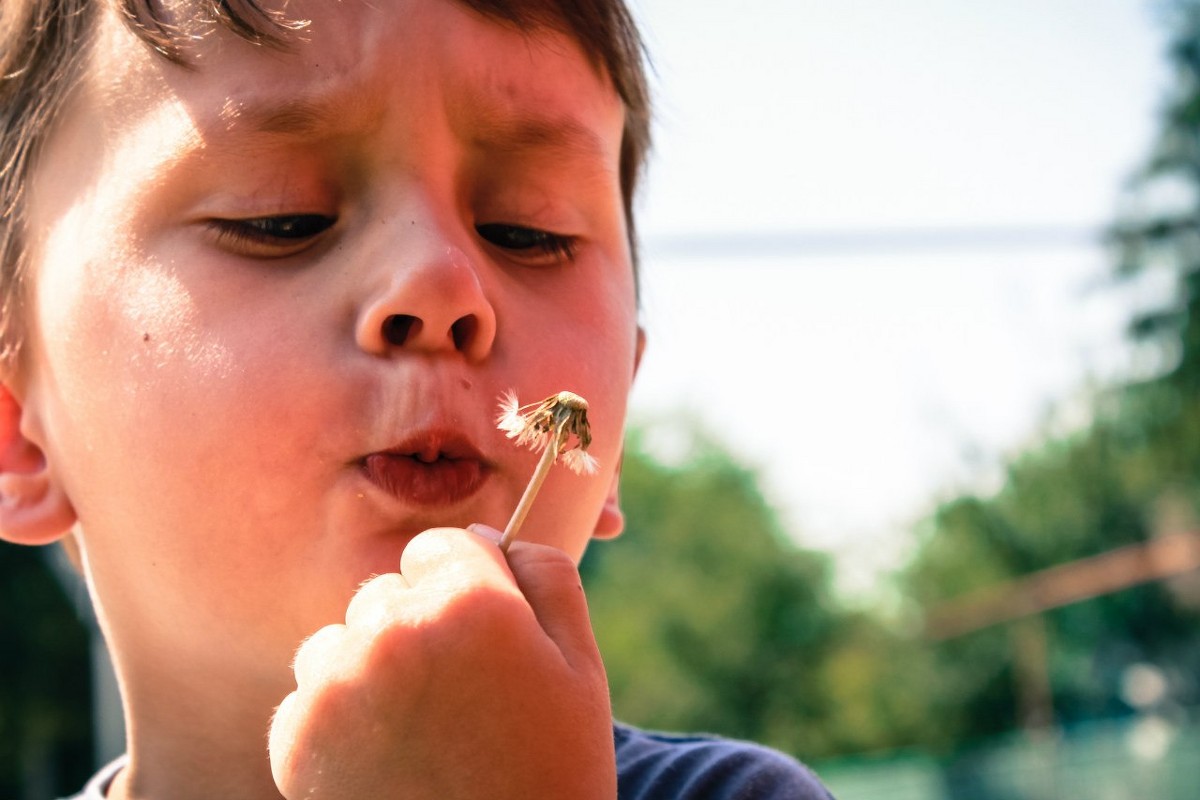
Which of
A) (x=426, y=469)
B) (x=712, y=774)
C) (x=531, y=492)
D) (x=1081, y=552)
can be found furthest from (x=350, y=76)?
(x=1081, y=552)

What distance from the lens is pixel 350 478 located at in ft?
3.22

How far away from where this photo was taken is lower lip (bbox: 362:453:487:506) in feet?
3.19

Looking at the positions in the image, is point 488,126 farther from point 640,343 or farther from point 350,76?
point 640,343

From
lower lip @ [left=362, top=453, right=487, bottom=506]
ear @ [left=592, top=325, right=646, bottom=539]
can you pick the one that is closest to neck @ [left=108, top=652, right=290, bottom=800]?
lower lip @ [left=362, top=453, right=487, bottom=506]

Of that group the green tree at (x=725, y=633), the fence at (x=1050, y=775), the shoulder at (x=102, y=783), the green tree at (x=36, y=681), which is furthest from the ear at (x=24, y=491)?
the green tree at (x=725, y=633)

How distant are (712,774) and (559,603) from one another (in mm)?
606

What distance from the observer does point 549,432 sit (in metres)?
0.89

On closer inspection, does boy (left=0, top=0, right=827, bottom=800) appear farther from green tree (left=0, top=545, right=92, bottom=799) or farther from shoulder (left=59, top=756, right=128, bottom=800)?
green tree (left=0, top=545, right=92, bottom=799)

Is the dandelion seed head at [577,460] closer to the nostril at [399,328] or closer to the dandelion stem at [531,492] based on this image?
the dandelion stem at [531,492]

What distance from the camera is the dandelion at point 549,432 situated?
808 millimetres

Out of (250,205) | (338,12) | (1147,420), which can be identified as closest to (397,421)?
(250,205)

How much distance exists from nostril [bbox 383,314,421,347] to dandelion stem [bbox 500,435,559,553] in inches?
7.8

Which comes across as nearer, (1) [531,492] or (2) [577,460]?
(1) [531,492]

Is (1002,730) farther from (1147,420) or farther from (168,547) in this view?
(168,547)
